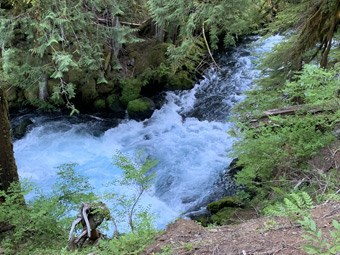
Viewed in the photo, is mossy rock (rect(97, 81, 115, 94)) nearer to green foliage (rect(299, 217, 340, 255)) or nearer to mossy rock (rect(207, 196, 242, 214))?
→ mossy rock (rect(207, 196, 242, 214))

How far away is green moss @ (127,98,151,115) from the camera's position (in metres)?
13.6

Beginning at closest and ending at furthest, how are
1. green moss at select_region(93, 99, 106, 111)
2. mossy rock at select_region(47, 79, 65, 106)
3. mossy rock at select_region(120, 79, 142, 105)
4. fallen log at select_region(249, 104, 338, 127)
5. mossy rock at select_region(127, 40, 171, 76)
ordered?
fallen log at select_region(249, 104, 338, 127) < mossy rock at select_region(47, 79, 65, 106) < green moss at select_region(93, 99, 106, 111) < mossy rock at select_region(120, 79, 142, 105) < mossy rock at select_region(127, 40, 171, 76)

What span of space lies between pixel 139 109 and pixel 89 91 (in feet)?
8.84

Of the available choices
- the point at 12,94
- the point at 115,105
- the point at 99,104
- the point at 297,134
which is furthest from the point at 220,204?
the point at 12,94

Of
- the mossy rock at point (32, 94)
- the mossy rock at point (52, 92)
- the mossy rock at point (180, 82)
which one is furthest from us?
the mossy rock at point (180, 82)

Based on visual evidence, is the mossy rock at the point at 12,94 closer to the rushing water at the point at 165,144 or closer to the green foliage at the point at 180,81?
the rushing water at the point at 165,144

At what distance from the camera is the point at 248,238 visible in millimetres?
2988

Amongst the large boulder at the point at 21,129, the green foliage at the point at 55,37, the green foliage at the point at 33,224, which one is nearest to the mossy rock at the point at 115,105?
the green foliage at the point at 55,37

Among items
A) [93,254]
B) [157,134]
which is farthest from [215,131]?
[93,254]

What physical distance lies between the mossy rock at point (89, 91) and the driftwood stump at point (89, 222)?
397 inches

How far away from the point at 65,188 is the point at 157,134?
Answer: 23.6 feet


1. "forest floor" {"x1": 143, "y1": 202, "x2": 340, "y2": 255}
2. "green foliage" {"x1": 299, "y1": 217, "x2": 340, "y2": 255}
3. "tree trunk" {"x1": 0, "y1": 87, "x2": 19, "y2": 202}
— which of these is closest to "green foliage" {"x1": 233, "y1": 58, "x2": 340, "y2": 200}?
"forest floor" {"x1": 143, "y1": 202, "x2": 340, "y2": 255}

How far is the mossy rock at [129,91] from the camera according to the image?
1396 cm

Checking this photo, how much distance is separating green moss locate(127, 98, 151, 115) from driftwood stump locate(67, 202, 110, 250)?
30.4ft
